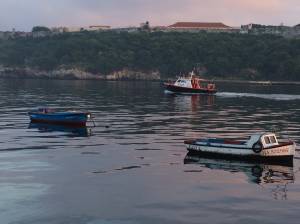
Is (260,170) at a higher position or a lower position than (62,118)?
lower

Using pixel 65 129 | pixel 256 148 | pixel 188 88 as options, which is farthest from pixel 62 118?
pixel 188 88

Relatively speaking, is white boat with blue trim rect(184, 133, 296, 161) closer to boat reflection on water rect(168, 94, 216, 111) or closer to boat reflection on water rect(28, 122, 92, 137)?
boat reflection on water rect(28, 122, 92, 137)

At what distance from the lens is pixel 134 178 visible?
116 feet

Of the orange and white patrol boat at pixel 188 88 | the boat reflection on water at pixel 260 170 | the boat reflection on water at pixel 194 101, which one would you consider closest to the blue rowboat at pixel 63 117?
the boat reflection on water at pixel 260 170

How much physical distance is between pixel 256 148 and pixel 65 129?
83.7 feet

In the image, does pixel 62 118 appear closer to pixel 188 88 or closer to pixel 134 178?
pixel 134 178

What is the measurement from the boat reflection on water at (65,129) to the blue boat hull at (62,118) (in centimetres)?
53

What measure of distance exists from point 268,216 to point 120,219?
748 cm

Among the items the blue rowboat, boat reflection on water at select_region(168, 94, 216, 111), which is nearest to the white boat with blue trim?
the blue rowboat

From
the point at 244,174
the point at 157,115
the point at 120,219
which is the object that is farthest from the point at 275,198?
the point at 157,115

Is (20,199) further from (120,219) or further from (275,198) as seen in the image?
(275,198)

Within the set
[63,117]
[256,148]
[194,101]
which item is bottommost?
[194,101]

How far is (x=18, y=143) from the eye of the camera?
49.2 meters

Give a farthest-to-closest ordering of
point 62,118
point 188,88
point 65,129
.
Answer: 1. point 188,88
2. point 62,118
3. point 65,129
